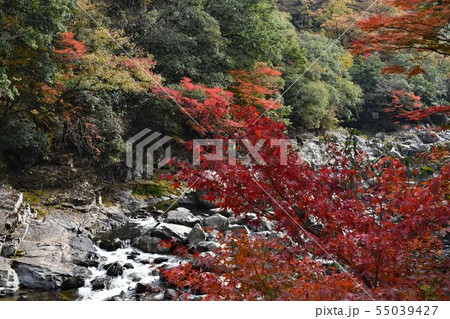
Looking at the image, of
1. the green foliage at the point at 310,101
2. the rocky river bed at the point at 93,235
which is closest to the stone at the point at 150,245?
the rocky river bed at the point at 93,235

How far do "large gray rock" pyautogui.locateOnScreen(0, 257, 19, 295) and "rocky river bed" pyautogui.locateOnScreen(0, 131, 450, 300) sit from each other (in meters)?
0.01

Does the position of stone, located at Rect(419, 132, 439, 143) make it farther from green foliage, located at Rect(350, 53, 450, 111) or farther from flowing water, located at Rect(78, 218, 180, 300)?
flowing water, located at Rect(78, 218, 180, 300)

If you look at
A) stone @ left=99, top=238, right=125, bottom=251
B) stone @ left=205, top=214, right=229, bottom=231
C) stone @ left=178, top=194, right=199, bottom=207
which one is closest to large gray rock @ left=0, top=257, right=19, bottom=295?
stone @ left=99, top=238, right=125, bottom=251

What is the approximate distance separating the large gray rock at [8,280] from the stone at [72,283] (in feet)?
2.11

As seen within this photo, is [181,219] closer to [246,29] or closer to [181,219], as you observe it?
[181,219]

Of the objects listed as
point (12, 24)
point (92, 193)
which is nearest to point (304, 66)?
point (92, 193)

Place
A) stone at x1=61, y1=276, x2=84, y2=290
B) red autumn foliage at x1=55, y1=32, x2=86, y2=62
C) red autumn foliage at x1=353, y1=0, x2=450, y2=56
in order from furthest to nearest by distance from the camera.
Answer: red autumn foliage at x1=55, y1=32, x2=86, y2=62 → stone at x1=61, y1=276, x2=84, y2=290 → red autumn foliage at x1=353, y1=0, x2=450, y2=56

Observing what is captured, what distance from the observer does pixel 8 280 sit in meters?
5.87

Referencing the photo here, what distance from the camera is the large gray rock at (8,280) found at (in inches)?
225

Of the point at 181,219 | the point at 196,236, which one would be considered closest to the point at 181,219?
the point at 181,219

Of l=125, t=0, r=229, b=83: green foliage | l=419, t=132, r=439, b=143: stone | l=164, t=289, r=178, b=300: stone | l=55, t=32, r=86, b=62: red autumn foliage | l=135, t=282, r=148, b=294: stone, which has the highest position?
l=125, t=0, r=229, b=83: green foliage

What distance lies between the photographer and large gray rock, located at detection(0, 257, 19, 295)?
5.70 meters

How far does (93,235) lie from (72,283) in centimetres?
280

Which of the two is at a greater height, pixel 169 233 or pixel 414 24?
pixel 414 24
